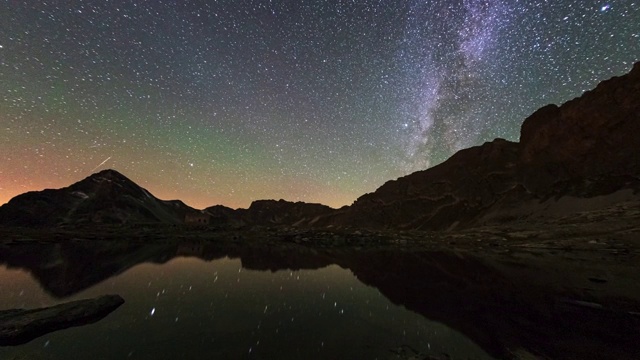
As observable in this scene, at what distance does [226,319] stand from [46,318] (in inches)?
311

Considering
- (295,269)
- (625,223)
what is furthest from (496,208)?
(295,269)

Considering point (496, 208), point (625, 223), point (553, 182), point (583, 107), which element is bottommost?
point (625, 223)

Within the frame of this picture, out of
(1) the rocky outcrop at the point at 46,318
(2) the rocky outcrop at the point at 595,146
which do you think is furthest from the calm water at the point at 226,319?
(2) the rocky outcrop at the point at 595,146

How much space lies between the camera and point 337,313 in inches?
720

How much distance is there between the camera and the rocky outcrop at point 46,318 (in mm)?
11945

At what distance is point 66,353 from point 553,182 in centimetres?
22127

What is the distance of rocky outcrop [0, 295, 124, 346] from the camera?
11.9 metres

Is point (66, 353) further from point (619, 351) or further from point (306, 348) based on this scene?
point (619, 351)

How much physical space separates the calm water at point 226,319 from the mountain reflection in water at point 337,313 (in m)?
0.07

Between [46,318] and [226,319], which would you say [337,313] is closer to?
[226,319]

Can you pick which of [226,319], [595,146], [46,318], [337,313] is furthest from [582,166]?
[46,318]

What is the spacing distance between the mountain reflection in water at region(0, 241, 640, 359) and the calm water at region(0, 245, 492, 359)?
0.07 meters

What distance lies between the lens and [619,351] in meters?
12.1

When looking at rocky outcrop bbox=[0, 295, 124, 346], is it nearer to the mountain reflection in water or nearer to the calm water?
the calm water
